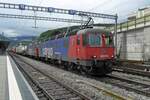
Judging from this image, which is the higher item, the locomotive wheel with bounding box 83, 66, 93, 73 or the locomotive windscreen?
the locomotive windscreen

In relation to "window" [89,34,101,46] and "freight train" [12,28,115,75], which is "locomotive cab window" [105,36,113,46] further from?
"window" [89,34,101,46]

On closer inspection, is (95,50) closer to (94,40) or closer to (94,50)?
(94,50)

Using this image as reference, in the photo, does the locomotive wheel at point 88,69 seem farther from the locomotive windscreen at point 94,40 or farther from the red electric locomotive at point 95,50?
the locomotive windscreen at point 94,40

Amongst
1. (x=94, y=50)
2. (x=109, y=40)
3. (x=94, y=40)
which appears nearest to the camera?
(x=94, y=50)

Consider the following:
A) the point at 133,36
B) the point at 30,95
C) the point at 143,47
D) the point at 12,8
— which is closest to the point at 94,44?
the point at 30,95

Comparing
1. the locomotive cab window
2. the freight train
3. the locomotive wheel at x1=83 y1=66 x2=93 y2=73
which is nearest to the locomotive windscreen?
the freight train

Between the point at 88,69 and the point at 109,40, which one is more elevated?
the point at 109,40

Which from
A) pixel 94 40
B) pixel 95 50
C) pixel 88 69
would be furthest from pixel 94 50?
pixel 88 69

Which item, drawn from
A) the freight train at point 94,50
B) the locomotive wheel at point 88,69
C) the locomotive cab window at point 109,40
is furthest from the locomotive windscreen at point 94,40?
the locomotive wheel at point 88,69

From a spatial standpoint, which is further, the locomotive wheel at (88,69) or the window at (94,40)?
the window at (94,40)

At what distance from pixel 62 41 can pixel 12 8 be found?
2094 cm

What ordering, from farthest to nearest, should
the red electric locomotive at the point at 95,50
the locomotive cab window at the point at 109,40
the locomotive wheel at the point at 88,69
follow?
1. the locomotive cab window at the point at 109,40
2. the locomotive wheel at the point at 88,69
3. the red electric locomotive at the point at 95,50

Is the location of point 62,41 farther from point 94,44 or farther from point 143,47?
point 143,47

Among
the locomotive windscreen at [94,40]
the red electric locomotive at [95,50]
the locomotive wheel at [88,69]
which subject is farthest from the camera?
the locomotive windscreen at [94,40]
